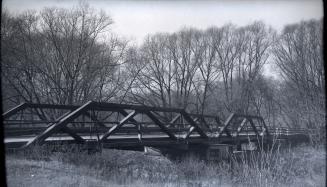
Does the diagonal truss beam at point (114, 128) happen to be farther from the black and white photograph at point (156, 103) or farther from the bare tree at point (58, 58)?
the bare tree at point (58, 58)

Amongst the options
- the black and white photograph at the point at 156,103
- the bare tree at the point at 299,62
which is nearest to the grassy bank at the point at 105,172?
the black and white photograph at the point at 156,103

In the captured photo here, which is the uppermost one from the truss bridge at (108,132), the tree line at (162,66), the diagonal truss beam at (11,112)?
the tree line at (162,66)

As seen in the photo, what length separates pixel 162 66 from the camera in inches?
1380

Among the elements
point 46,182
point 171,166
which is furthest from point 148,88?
point 46,182

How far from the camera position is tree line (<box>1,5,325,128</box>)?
23156mm

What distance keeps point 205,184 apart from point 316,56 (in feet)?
64.1


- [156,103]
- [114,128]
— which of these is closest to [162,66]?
[156,103]

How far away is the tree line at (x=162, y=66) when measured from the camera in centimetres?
2316

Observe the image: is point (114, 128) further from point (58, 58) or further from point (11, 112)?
point (58, 58)

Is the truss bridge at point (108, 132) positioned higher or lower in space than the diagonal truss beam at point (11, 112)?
lower

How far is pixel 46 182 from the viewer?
6832 mm

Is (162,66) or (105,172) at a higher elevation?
(162,66)

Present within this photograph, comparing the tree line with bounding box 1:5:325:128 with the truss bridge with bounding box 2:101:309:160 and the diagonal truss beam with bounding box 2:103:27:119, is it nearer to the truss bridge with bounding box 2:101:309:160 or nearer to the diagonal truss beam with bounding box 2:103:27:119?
the truss bridge with bounding box 2:101:309:160

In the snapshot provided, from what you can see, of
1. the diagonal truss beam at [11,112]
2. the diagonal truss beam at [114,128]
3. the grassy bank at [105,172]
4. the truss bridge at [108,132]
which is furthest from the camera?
the diagonal truss beam at [114,128]
